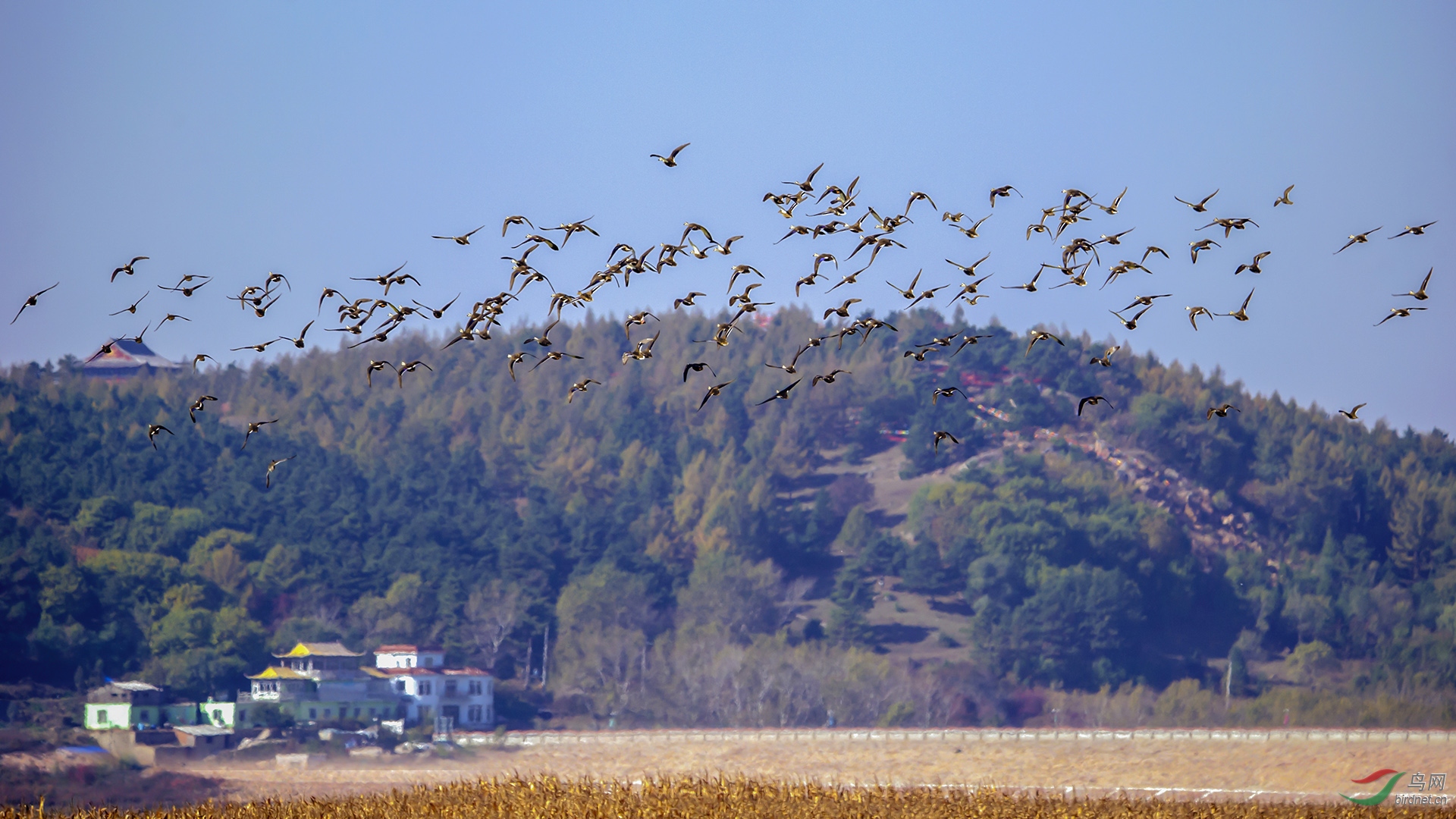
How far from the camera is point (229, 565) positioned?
148125mm

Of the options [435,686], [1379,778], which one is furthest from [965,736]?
[435,686]

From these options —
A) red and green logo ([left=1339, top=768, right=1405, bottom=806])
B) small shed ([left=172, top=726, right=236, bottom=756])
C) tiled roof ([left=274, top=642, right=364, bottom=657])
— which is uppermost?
tiled roof ([left=274, top=642, right=364, bottom=657])

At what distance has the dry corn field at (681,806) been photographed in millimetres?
47500

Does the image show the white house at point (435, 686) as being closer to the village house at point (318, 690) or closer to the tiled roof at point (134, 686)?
the village house at point (318, 690)

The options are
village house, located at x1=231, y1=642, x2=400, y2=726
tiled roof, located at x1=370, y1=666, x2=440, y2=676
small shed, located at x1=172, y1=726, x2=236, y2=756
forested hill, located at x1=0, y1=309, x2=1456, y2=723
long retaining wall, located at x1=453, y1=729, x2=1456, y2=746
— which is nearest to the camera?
long retaining wall, located at x1=453, y1=729, x2=1456, y2=746

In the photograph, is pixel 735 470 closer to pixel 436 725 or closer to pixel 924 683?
pixel 924 683

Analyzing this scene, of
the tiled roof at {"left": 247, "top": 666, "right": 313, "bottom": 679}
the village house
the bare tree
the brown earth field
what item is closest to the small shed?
the brown earth field

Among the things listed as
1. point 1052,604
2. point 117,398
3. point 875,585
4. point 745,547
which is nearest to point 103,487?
point 117,398

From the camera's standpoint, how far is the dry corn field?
47.5 metres

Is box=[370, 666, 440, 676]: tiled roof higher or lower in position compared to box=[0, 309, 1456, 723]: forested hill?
lower

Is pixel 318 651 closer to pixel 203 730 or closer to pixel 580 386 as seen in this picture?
pixel 203 730

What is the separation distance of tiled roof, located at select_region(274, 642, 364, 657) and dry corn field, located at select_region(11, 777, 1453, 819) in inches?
3125

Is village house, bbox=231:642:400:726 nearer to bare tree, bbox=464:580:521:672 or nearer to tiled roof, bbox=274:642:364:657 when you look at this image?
tiled roof, bbox=274:642:364:657

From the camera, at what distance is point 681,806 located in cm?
4872
